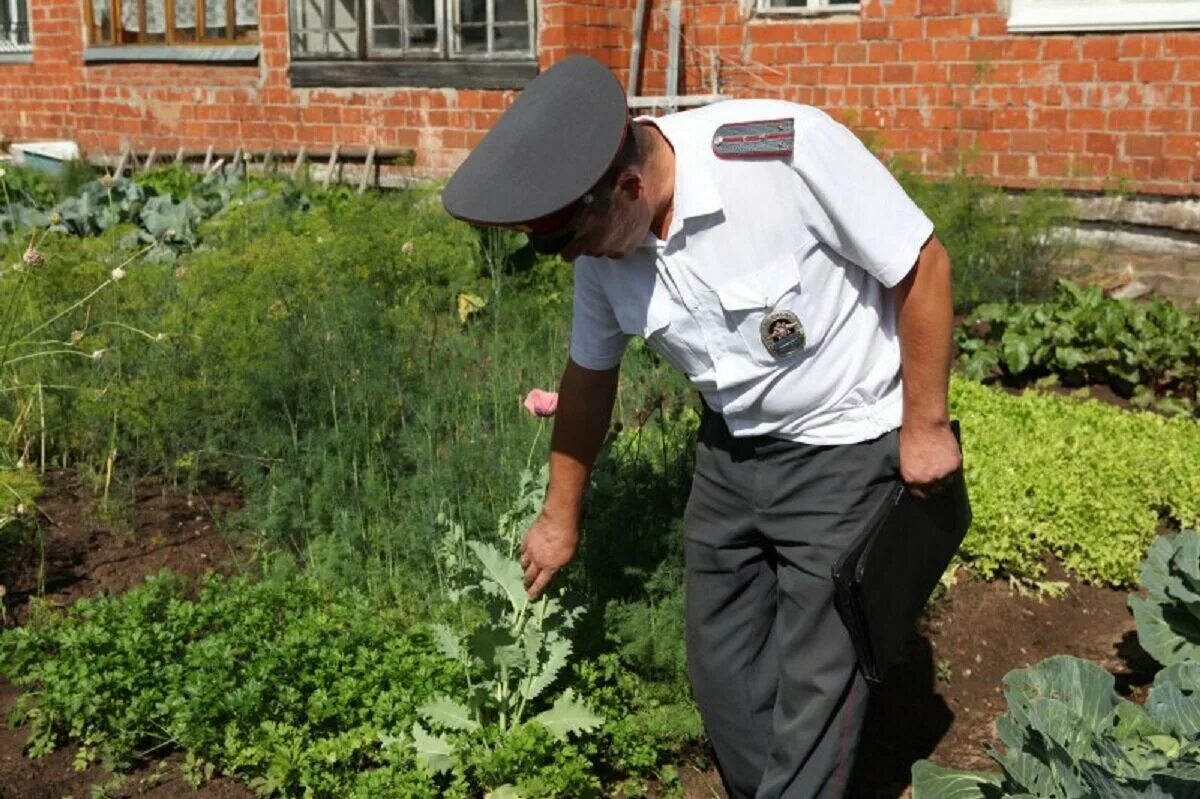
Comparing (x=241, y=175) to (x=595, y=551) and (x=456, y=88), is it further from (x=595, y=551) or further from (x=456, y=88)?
(x=595, y=551)

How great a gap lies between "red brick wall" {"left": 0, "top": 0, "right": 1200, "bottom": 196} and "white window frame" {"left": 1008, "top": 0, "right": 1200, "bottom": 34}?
73mm

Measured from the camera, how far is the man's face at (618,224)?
285 cm

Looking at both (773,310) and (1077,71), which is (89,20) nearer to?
(1077,71)

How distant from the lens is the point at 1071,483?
5422 mm

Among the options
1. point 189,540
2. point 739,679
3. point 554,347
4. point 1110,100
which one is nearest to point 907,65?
point 1110,100

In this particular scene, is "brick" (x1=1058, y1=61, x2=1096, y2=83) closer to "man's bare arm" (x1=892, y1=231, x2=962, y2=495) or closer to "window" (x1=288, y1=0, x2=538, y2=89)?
"window" (x1=288, y1=0, x2=538, y2=89)

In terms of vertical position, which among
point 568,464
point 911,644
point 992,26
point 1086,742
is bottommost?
point 911,644

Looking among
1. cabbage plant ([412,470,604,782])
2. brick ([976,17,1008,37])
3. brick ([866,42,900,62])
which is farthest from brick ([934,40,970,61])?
cabbage plant ([412,470,604,782])

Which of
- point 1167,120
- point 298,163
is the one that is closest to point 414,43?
point 298,163

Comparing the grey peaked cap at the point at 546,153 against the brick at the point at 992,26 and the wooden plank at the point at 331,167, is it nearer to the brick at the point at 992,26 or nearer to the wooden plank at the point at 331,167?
the brick at the point at 992,26

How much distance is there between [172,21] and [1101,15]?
29.1 ft

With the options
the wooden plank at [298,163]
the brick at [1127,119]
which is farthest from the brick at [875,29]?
the wooden plank at [298,163]

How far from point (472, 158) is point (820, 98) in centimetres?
731

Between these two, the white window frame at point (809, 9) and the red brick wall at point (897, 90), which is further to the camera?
the white window frame at point (809, 9)
